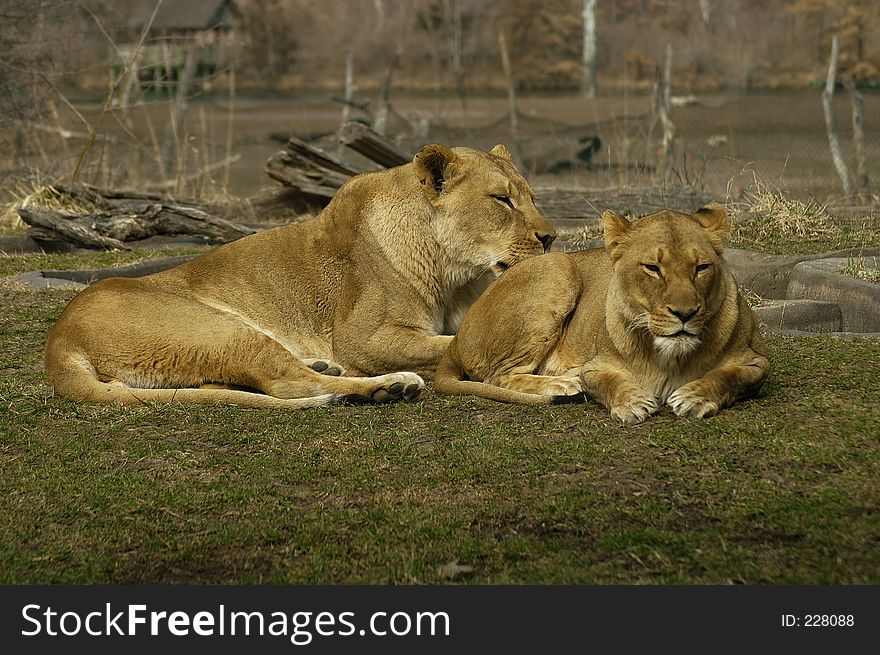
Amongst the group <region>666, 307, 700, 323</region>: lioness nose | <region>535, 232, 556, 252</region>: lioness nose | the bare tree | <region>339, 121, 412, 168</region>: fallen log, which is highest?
the bare tree

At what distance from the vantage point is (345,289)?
21.0 feet

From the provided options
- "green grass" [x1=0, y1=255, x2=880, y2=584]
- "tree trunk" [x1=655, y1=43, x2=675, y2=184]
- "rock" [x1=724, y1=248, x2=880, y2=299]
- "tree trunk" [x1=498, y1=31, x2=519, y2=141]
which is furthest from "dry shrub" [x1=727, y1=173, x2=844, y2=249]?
Answer: "tree trunk" [x1=498, y1=31, x2=519, y2=141]

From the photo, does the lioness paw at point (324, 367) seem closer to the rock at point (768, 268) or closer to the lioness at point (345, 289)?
the lioness at point (345, 289)

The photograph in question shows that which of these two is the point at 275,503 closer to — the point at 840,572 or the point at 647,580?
the point at 647,580

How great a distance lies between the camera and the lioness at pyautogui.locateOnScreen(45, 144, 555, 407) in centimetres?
572

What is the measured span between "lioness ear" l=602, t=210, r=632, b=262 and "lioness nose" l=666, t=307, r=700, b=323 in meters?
0.52

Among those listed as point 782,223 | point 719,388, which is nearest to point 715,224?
point 719,388

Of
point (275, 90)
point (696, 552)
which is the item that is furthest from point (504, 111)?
point (696, 552)

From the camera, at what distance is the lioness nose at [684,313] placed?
15.5 feet

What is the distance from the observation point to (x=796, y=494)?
3.95m

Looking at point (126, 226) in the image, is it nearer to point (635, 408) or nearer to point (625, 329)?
point (625, 329)

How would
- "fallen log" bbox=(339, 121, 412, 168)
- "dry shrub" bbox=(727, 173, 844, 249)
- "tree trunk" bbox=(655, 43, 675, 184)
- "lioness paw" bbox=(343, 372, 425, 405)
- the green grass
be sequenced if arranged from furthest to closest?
1. "tree trunk" bbox=(655, 43, 675, 184)
2. "fallen log" bbox=(339, 121, 412, 168)
3. "dry shrub" bbox=(727, 173, 844, 249)
4. "lioness paw" bbox=(343, 372, 425, 405)
5. the green grass

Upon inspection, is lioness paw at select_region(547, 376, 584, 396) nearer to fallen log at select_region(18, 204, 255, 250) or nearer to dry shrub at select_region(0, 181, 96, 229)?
fallen log at select_region(18, 204, 255, 250)

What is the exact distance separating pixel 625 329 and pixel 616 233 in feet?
1.37
